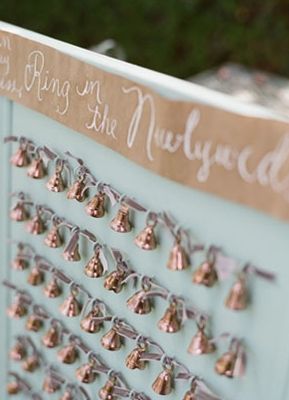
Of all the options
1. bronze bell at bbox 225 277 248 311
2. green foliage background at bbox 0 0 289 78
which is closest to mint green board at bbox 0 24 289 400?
bronze bell at bbox 225 277 248 311

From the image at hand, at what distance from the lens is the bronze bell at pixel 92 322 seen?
931 mm

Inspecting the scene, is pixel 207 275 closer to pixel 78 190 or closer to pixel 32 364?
pixel 78 190

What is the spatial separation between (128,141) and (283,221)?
22cm

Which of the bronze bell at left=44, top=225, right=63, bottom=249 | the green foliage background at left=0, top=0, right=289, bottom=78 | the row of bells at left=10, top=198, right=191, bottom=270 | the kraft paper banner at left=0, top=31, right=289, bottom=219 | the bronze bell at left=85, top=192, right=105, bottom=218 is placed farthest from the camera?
the green foliage background at left=0, top=0, right=289, bottom=78

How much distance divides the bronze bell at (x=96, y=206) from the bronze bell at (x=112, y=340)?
17 cm

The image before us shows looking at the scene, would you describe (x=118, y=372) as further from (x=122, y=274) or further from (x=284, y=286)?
(x=284, y=286)

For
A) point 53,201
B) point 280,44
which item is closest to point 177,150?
point 53,201

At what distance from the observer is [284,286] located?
0.71 m

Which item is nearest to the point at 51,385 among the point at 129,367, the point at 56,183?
the point at 129,367

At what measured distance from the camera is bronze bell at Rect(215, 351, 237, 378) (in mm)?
753

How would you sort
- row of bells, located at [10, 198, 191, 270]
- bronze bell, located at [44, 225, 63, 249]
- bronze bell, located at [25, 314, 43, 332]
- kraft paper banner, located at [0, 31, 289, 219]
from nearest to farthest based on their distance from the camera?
kraft paper banner, located at [0, 31, 289, 219], row of bells, located at [10, 198, 191, 270], bronze bell, located at [44, 225, 63, 249], bronze bell, located at [25, 314, 43, 332]

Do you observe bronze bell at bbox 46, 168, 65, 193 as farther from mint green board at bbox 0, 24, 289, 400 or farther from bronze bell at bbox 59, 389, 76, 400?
bronze bell at bbox 59, 389, 76, 400

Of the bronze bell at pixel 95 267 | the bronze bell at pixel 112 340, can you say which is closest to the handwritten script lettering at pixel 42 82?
the bronze bell at pixel 95 267

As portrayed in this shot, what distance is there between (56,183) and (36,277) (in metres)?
0.20
